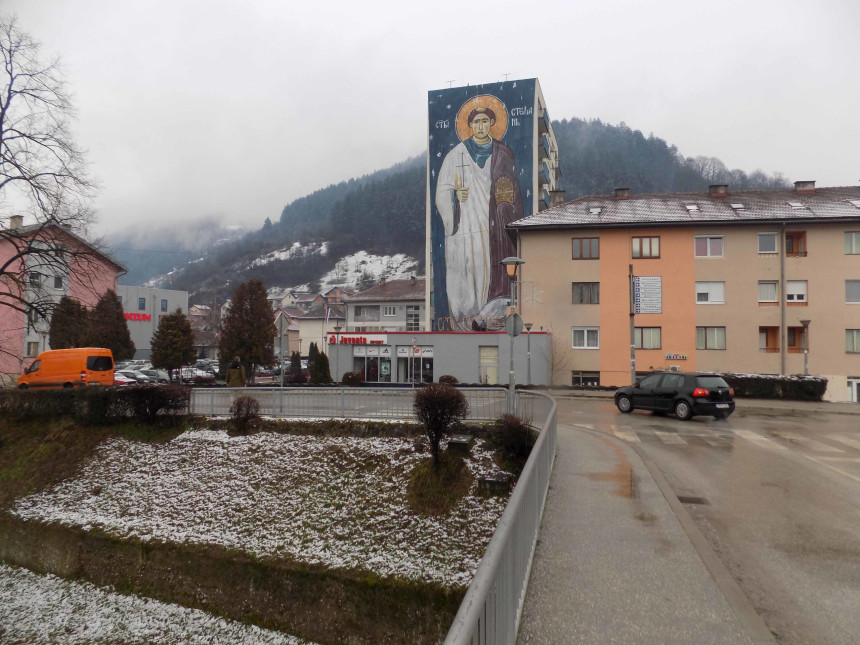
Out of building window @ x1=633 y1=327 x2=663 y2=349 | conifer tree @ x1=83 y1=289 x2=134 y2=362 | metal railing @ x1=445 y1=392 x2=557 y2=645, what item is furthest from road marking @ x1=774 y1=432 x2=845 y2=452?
conifer tree @ x1=83 y1=289 x2=134 y2=362

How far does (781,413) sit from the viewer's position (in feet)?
66.6

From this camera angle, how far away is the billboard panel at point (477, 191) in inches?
2016

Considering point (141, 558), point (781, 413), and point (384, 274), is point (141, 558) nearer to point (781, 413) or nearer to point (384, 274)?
point (781, 413)

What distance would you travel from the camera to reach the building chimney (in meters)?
38.0

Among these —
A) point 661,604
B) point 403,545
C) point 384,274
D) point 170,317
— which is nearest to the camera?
point 661,604

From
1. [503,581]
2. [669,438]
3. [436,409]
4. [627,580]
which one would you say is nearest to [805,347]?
[669,438]

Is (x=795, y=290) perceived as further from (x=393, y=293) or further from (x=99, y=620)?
(x=393, y=293)

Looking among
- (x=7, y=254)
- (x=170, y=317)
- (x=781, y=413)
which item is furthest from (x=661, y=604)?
(x=7, y=254)

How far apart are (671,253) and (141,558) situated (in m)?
34.0

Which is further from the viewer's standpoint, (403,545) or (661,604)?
(403,545)

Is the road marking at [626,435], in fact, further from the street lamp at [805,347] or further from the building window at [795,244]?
the building window at [795,244]

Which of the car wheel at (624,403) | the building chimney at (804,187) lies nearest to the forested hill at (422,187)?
the building chimney at (804,187)

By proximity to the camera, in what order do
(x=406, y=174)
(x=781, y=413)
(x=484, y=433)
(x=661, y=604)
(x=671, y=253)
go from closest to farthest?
1. (x=661, y=604)
2. (x=484, y=433)
3. (x=781, y=413)
4. (x=671, y=253)
5. (x=406, y=174)

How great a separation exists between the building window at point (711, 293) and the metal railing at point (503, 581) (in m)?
33.8
